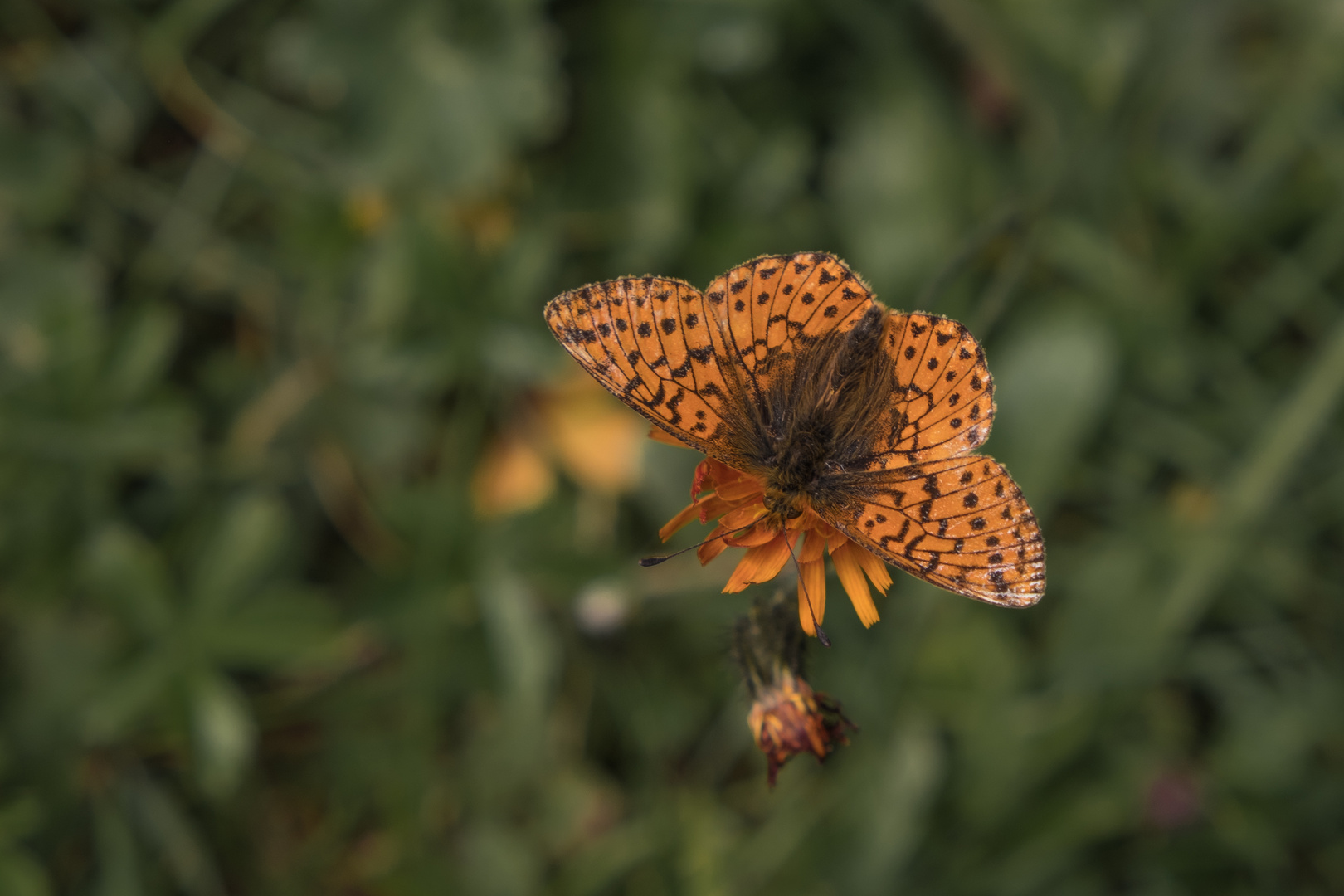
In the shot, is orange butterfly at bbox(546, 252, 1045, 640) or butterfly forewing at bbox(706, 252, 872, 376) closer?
orange butterfly at bbox(546, 252, 1045, 640)

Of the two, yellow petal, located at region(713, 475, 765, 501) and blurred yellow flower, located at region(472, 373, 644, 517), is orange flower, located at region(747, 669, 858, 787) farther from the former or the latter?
blurred yellow flower, located at region(472, 373, 644, 517)

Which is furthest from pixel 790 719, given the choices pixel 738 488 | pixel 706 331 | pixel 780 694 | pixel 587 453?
pixel 587 453

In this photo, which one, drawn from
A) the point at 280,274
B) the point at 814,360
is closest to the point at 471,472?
the point at 280,274

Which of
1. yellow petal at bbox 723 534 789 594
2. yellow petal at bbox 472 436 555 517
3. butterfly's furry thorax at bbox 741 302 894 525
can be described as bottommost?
yellow petal at bbox 472 436 555 517

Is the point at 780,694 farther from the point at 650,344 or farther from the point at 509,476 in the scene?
the point at 509,476

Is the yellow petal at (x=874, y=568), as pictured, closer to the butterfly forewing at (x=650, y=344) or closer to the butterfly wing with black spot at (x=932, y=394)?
the butterfly wing with black spot at (x=932, y=394)

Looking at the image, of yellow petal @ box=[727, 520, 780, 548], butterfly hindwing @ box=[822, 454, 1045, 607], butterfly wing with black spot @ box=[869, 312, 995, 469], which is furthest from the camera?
yellow petal @ box=[727, 520, 780, 548]

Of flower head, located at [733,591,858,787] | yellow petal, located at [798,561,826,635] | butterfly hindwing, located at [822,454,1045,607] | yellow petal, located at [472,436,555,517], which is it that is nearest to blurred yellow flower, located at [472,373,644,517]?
yellow petal, located at [472,436,555,517]
